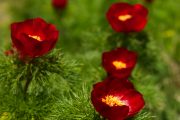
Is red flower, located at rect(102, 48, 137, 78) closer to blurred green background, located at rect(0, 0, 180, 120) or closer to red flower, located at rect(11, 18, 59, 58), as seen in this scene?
blurred green background, located at rect(0, 0, 180, 120)

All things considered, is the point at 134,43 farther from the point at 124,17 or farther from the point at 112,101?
the point at 112,101

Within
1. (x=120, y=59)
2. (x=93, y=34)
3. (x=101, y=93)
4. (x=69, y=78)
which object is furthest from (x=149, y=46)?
(x=101, y=93)

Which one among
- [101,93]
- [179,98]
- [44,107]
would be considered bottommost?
[179,98]

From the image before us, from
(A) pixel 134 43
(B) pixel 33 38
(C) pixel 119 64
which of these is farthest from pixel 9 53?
(A) pixel 134 43

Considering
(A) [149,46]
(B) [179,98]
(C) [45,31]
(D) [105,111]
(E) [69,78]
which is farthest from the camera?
(B) [179,98]

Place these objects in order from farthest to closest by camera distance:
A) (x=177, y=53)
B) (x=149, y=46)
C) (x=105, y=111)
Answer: (x=177, y=53) → (x=149, y=46) → (x=105, y=111)

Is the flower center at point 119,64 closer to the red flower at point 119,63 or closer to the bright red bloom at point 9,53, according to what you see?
the red flower at point 119,63

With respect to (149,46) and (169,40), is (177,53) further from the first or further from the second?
(149,46)
